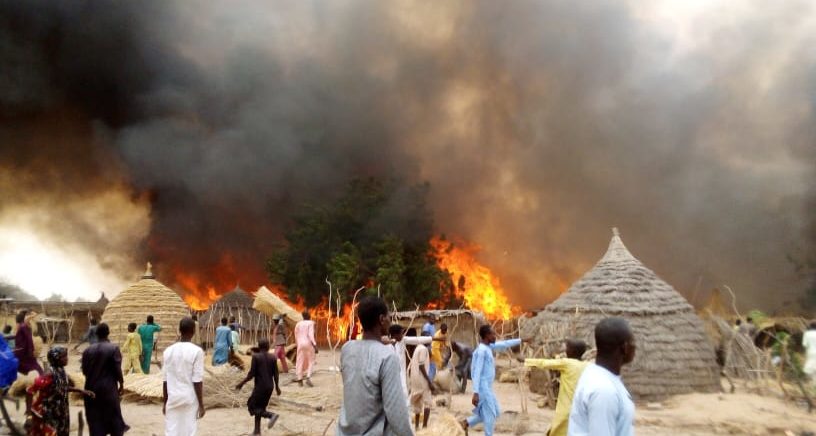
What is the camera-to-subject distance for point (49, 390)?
5184 mm

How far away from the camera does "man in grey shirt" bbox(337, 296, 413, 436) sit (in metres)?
2.88

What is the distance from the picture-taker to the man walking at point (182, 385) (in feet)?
17.3

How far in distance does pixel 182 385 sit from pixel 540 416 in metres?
6.02

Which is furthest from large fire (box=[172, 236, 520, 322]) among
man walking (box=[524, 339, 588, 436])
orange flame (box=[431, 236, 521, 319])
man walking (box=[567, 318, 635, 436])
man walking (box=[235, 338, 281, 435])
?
man walking (box=[567, 318, 635, 436])

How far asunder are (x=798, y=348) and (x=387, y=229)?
13588 mm

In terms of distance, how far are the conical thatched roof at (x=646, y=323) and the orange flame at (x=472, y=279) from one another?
1150cm

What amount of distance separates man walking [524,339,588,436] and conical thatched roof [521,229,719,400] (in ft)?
21.8

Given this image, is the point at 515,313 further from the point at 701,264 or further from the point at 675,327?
the point at 675,327

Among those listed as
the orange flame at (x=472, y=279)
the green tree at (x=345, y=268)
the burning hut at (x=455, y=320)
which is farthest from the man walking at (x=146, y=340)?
the orange flame at (x=472, y=279)

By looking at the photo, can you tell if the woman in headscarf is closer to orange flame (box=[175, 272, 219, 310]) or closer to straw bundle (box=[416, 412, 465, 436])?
straw bundle (box=[416, 412, 465, 436])

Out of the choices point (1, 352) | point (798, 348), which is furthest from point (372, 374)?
point (798, 348)

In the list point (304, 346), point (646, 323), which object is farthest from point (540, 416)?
point (304, 346)

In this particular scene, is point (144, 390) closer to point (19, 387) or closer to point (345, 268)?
Answer: point (19, 387)

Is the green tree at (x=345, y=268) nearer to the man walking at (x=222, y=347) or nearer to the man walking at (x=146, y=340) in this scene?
the man walking at (x=222, y=347)
